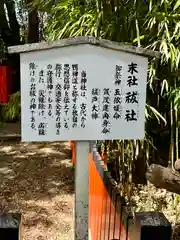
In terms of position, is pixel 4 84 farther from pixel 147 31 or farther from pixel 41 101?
pixel 41 101

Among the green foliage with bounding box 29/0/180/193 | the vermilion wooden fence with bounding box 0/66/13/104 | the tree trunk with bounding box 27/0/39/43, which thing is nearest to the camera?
the green foliage with bounding box 29/0/180/193

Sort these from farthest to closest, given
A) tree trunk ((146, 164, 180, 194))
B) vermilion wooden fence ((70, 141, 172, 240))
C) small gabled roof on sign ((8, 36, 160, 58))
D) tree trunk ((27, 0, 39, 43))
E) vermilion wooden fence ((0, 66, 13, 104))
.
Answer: tree trunk ((27, 0, 39, 43))
vermilion wooden fence ((0, 66, 13, 104))
tree trunk ((146, 164, 180, 194))
small gabled roof on sign ((8, 36, 160, 58))
vermilion wooden fence ((70, 141, 172, 240))

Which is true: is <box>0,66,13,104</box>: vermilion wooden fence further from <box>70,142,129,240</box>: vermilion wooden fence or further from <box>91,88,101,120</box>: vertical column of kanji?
<box>91,88,101,120</box>: vertical column of kanji

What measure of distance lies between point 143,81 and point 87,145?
366mm

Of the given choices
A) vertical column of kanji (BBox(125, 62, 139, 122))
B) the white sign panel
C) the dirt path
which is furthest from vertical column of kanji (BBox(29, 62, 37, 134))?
the dirt path

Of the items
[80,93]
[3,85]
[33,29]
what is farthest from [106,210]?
[33,29]

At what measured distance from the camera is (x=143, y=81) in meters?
1.59

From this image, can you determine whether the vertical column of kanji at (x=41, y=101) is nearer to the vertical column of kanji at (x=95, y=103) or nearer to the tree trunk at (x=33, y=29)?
the vertical column of kanji at (x=95, y=103)

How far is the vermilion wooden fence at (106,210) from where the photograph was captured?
59.8 inches

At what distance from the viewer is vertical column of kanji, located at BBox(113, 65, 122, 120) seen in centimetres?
155

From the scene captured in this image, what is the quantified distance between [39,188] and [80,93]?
113 inches

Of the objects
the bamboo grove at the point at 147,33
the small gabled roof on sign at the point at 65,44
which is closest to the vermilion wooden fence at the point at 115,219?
the small gabled roof on sign at the point at 65,44

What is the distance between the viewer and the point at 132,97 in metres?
1.59

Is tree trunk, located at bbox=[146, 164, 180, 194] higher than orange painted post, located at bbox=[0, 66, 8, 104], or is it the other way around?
orange painted post, located at bbox=[0, 66, 8, 104]
